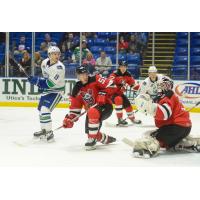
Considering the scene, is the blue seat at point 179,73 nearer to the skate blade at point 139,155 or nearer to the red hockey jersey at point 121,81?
the red hockey jersey at point 121,81

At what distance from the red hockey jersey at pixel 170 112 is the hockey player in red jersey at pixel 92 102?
593mm

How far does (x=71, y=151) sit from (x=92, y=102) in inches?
21.3

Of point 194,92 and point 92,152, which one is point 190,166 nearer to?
point 92,152

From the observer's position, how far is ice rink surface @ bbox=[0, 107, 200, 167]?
4172 mm

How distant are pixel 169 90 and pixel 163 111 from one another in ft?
0.74

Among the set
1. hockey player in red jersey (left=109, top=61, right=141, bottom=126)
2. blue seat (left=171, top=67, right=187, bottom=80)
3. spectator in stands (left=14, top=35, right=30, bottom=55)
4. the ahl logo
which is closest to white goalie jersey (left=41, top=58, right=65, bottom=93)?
hockey player in red jersey (left=109, top=61, right=141, bottom=126)

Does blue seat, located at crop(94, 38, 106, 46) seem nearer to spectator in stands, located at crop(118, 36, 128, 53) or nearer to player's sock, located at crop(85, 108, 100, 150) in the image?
spectator in stands, located at crop(118, 36, 128, 53)

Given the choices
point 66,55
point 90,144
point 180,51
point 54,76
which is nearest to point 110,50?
point 66,55

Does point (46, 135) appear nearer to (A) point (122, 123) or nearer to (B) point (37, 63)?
(A) point (122, 123)

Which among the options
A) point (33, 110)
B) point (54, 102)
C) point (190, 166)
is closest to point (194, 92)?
point (33, 110)

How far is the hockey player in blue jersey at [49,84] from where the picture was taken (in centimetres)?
516

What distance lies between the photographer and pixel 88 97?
482 centimetres

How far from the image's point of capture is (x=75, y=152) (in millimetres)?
4680

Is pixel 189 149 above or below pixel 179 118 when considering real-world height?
below
